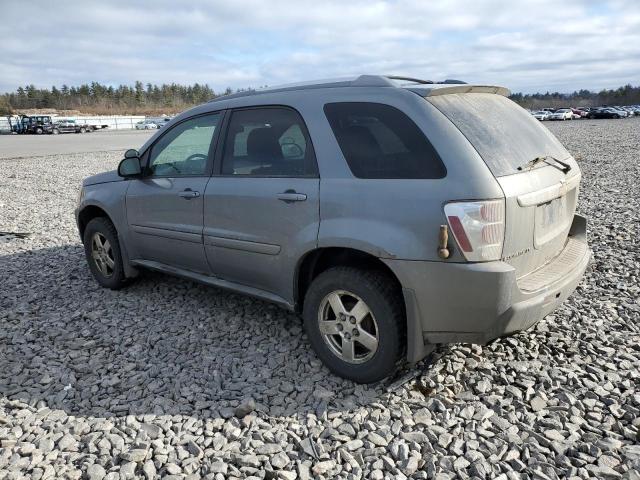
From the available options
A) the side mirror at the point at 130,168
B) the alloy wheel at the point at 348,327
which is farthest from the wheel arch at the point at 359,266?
the side mirror at the point at 130,168

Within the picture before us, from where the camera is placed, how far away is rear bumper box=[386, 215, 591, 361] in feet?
9.07

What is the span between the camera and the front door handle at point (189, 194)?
13.4ft

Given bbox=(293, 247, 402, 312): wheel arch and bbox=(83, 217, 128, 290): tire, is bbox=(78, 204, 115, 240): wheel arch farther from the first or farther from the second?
bbox=(293, 247, 402, 312): wheel arch

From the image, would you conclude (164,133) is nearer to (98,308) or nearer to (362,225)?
(98,308)

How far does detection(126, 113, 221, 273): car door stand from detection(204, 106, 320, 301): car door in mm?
171

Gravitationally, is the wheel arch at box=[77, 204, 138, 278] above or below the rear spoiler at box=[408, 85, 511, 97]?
below

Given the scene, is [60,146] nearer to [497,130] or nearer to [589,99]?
[497,130]

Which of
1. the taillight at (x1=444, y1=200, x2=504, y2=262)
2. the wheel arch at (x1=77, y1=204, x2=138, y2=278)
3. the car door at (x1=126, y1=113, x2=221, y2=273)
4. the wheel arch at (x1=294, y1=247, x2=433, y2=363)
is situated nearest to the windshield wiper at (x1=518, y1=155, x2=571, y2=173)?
the taillight at (x1=444, y1=200, x2=504, y2=262)

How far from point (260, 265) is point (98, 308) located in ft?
6.52

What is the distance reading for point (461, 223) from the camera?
271 centimetres

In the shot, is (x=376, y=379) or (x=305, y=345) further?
(x=305, y=345)

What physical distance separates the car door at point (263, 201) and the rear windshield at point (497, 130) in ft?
3.12

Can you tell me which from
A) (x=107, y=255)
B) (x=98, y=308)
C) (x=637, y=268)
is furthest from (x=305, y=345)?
(x=637, y=268)

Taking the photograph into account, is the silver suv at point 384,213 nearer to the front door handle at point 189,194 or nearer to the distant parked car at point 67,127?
the front door handle at point 189,194
